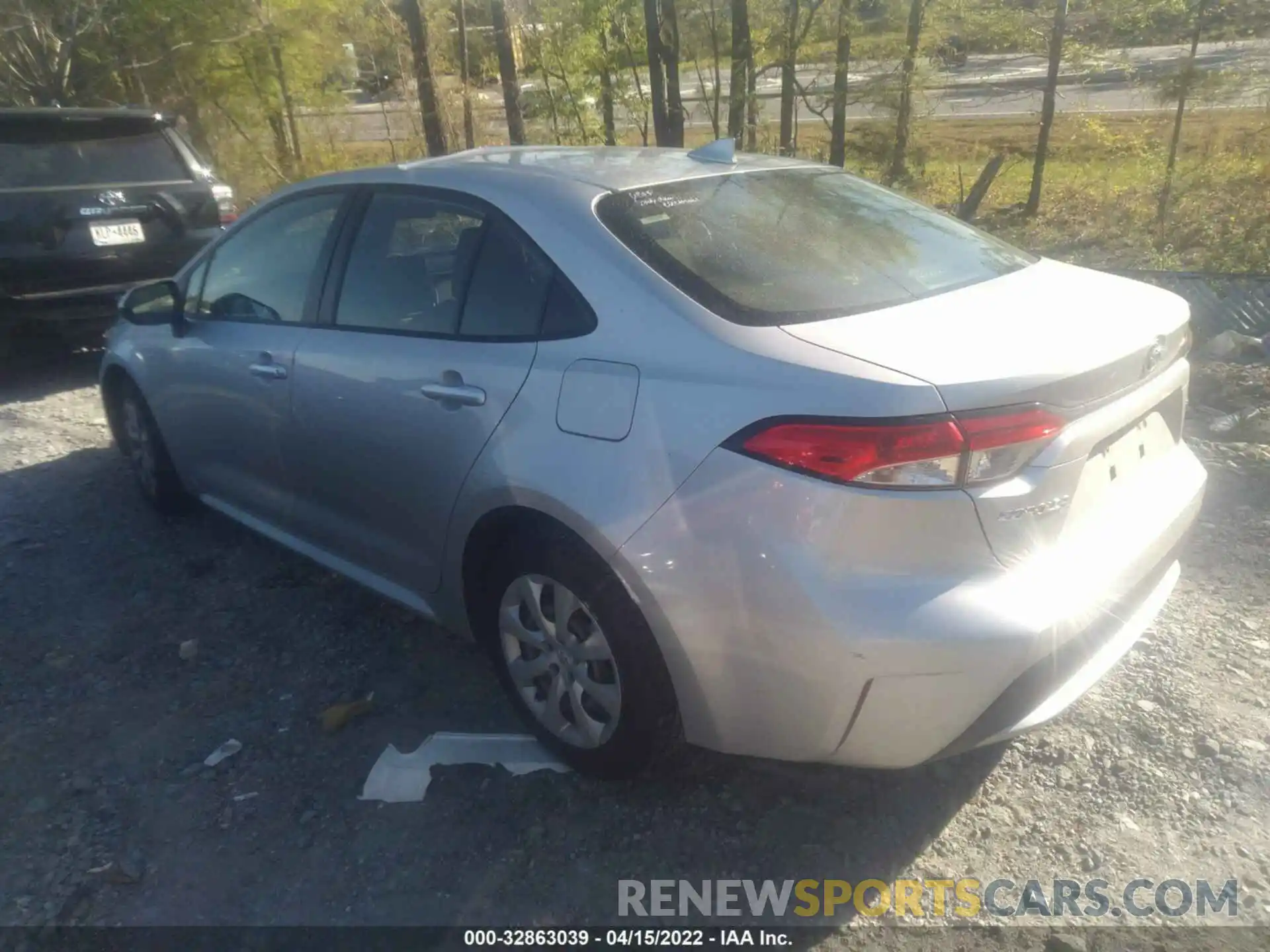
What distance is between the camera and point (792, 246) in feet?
9.45

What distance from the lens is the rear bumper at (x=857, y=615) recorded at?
221 centimetres

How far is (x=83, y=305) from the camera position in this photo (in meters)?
6.94

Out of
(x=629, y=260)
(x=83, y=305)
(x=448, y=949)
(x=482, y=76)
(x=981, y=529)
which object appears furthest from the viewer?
(x=482, y=76)

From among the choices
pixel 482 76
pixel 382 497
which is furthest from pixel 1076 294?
pixel 482 76

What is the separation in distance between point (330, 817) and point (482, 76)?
41.9 feet

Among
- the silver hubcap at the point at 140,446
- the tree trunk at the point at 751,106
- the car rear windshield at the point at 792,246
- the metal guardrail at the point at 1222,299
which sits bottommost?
the metal guardrail at the point at 1222,299

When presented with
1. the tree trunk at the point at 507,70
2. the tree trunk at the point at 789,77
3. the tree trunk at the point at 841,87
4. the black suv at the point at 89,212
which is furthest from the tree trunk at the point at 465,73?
the black suv at the point at 89,212

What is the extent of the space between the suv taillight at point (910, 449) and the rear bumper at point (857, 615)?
0.12ft

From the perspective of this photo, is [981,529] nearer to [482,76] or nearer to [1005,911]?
[1005,911]

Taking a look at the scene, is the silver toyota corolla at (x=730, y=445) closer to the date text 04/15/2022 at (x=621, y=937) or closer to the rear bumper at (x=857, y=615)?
the rear bumper at (x=857, y=615)

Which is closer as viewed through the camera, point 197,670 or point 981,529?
point 981,529

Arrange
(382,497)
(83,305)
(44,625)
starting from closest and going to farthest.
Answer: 1. (382,497)
2. (44,625)
3. (83,305)

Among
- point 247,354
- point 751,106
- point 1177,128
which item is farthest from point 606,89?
point 247,354

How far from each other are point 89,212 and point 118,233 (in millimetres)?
222
